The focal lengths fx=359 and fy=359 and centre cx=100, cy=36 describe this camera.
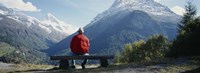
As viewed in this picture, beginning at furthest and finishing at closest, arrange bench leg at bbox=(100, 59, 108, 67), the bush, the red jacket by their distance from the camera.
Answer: the bush < bench leg at bbox=(100, 59, 108, 67) < the red jacket

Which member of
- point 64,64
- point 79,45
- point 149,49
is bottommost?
point 64,64

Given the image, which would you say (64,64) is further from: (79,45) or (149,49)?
(149,49)

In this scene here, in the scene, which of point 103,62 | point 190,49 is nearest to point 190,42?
point 190,49

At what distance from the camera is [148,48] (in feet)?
390

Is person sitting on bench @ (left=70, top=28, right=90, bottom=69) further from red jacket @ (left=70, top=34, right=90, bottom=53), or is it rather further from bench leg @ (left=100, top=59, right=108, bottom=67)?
bench leg @ (left=100, top=59, right=108, bottom=67)

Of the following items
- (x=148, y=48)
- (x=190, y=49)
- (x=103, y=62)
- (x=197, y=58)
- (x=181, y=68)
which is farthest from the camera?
(x=148, y=48)

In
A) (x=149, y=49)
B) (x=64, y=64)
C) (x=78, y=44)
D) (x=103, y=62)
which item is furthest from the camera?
(x=149, y=49)

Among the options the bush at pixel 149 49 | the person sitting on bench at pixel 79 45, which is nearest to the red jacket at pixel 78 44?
the person sitting on bench at pixel 79 45

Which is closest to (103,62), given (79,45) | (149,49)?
(79,45)

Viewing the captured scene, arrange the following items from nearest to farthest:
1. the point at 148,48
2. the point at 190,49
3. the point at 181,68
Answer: the point at 181,68 → the point at 190,49 → the point at 148,48

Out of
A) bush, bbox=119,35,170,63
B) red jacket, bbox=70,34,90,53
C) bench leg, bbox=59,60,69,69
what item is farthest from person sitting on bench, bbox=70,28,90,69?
bush, bbox=119,35,170,63

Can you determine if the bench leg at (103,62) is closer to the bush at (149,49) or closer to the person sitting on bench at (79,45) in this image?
the person sitting on bench at (79,45)

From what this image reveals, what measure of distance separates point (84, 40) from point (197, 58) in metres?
7.94

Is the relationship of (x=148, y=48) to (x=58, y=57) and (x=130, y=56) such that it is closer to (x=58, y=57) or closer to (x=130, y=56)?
(x=130, y=56)
